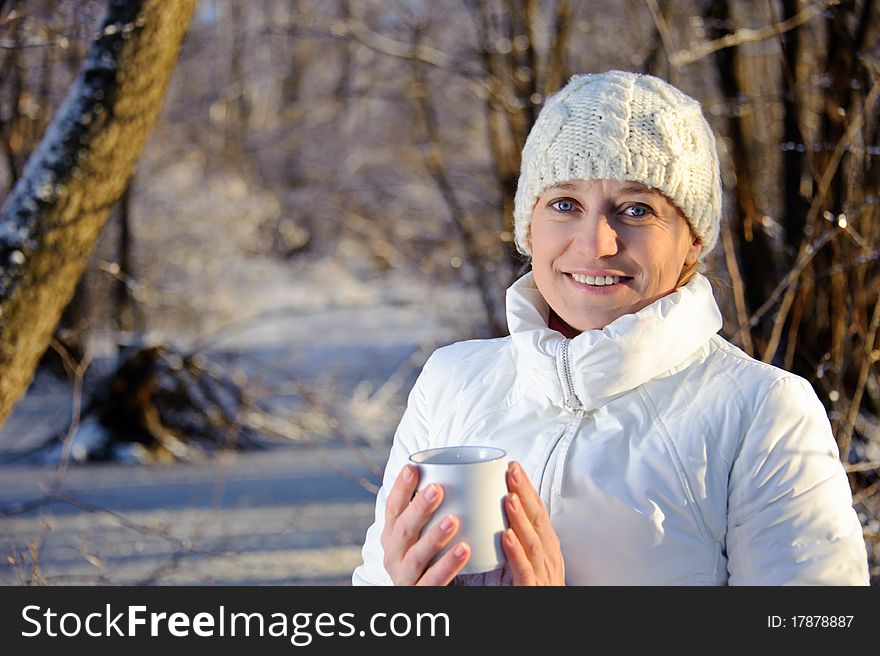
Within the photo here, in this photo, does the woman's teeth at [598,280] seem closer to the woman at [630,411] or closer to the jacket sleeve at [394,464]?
Answer: the woman at [630,411]

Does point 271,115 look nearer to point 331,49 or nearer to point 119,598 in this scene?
point 331,49

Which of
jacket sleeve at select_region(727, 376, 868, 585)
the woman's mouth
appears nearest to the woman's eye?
the woman's mouth

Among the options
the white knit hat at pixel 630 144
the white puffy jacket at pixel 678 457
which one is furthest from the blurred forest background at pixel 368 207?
the white puffy jacket at pixel 678 457

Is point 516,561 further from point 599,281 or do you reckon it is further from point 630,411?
point 599,281

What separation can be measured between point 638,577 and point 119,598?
1120 millimetres

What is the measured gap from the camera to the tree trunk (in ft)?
9.77

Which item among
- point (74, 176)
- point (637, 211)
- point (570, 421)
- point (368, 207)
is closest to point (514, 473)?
point (570, 421)

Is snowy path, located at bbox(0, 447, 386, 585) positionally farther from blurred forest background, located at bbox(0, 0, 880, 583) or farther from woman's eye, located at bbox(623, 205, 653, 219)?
woman's eye, located at bbox(623, 205, 653, 219)

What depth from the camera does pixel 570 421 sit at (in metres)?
1.65

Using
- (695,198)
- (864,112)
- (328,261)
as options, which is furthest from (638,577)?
(328,261)

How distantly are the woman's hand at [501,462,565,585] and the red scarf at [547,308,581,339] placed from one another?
1.34 ft

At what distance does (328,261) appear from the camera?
A: 14516 mm

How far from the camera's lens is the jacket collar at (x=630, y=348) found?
1.58 m

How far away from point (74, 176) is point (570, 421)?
1956mm
